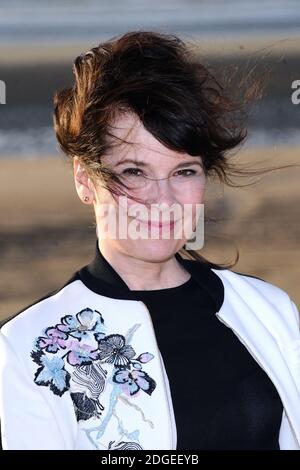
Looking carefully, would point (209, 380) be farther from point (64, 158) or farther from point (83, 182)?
point (64, 158)

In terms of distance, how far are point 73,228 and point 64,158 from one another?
0.22 metres

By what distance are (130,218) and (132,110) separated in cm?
17

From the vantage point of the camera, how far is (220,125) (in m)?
1.79

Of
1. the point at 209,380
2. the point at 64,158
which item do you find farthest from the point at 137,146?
the point at 64,158

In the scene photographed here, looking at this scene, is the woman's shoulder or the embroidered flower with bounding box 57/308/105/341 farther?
the woman's shoulder

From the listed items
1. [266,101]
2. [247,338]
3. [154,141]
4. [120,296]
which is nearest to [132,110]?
[154,141]

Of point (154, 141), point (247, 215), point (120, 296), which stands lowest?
point (247, 215)

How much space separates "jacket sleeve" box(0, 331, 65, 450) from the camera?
5.22ft

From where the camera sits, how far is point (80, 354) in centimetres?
167

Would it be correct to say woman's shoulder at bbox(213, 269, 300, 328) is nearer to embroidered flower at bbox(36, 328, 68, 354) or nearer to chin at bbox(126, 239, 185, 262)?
chin at bbox(126, 239, 185, 262)

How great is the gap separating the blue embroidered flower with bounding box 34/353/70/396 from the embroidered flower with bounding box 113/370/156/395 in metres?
0.08

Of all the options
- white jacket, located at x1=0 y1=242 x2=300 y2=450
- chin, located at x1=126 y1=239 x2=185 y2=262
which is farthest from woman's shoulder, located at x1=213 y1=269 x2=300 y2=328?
chin, located at x1=126 y1=239 x2=185 y2=262

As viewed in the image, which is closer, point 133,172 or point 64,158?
point 133,172
